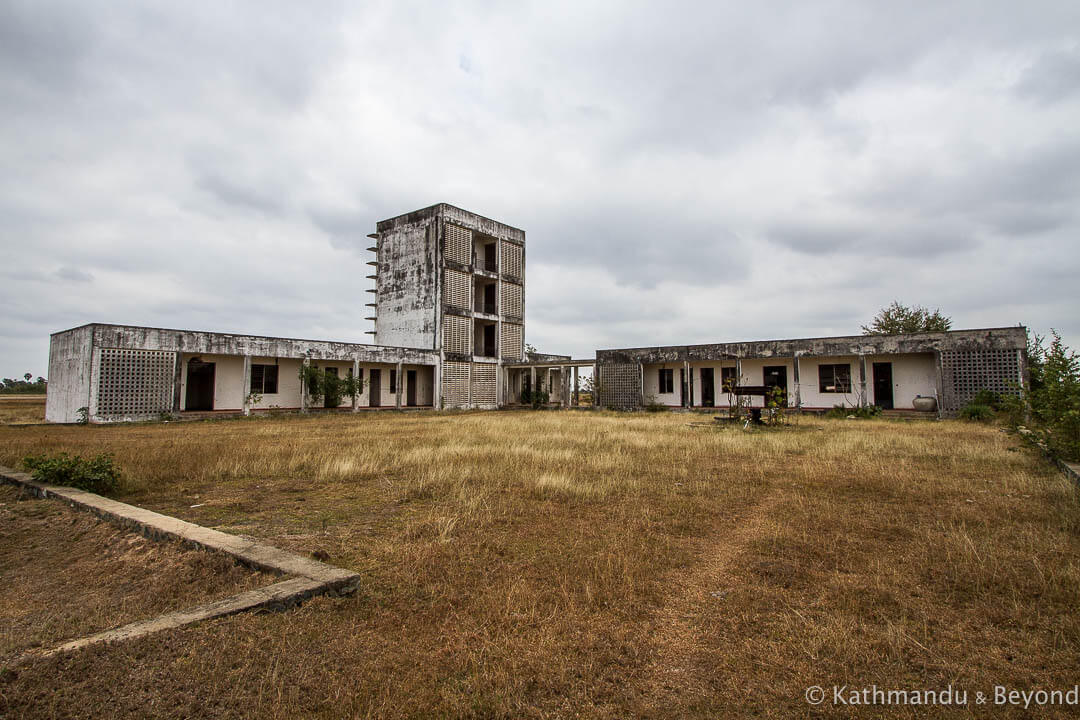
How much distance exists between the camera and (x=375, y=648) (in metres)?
2.89

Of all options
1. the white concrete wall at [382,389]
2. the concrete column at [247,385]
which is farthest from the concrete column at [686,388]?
the concrete column at [247,385]

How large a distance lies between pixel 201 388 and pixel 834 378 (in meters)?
27.4

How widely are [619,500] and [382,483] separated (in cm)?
330

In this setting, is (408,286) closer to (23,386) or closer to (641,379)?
(641,379)

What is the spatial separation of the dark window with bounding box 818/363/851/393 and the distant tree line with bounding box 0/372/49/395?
6958 centimetres

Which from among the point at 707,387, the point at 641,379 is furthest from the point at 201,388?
the point at 707,387

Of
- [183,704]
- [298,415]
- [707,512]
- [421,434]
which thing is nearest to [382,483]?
[707,512]

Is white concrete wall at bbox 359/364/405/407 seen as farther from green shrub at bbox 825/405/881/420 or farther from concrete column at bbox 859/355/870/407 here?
concrete column at bbox 859/355/870/407

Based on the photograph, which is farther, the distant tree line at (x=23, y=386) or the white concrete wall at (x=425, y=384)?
the distant tree line at (x=23, y=386)

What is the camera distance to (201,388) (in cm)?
2372

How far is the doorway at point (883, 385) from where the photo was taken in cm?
2355

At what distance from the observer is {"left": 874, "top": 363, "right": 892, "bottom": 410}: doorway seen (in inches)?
927

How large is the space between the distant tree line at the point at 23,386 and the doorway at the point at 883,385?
71.7 metres

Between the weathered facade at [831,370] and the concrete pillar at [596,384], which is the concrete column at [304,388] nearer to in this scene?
the concrete pillar at [596,384]
